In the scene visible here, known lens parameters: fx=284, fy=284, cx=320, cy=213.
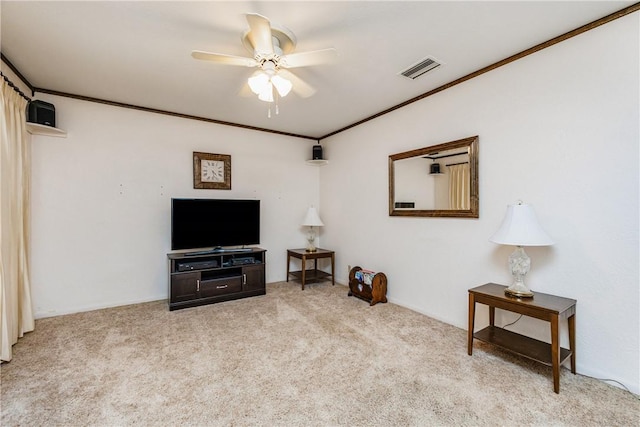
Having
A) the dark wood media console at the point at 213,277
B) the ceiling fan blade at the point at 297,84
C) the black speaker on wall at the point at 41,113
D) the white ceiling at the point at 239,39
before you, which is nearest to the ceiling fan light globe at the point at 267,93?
the ceiling fan blade at the point at 297,84

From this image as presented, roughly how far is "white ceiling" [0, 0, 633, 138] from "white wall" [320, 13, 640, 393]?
20cm

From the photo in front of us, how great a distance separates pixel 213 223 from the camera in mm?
3861

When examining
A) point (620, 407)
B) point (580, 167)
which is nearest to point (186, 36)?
point (580, 167)

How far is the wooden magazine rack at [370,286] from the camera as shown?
358 cm

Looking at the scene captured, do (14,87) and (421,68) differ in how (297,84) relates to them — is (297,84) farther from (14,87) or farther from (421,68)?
(14,87)

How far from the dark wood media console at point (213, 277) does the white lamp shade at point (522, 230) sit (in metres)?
2.96

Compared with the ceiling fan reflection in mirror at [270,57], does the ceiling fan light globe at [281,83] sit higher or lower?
lower

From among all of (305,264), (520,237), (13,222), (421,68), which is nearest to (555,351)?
(520,237)

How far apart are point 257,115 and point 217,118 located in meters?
0.61

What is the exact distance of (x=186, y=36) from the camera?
7.14 ft

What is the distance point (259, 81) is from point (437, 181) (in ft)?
6.82

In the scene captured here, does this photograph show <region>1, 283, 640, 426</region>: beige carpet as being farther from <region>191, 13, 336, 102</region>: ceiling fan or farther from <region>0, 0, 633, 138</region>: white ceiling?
<region>0, 0, 633, 138</region>: white ceiling

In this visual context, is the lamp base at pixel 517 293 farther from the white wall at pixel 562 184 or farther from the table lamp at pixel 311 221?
the table lamp at pixel 311 221

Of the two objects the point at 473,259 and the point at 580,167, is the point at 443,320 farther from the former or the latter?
the point at 580,167
